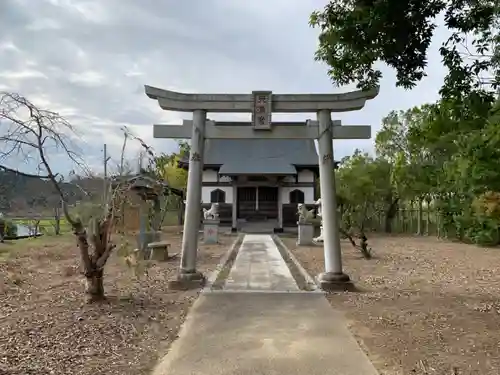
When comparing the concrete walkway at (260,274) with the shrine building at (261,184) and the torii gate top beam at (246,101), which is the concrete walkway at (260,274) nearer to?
the torii gate top beam at (246,101)

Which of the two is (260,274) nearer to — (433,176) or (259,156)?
(433,176)

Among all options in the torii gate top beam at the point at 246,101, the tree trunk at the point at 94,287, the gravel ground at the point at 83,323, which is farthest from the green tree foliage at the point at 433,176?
the tree trunk at the point at 94,287

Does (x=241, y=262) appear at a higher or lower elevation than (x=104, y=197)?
lower

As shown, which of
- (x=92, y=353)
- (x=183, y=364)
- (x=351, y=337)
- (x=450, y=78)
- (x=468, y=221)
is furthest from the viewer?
(x=468, y=221)

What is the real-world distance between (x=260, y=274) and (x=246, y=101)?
11.3ft

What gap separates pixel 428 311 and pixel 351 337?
182 centimetres

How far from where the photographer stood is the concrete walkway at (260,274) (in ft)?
26.4

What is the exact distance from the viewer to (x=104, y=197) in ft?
22.1

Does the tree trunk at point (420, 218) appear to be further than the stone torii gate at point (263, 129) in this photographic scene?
Yes

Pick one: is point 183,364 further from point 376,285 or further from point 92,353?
point 376,285

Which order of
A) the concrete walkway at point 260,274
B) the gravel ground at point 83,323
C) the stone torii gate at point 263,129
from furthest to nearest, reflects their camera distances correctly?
the stone torii gate at point 263,129, the concrete walkway at point 260,274, the gravel ground at point 83,323

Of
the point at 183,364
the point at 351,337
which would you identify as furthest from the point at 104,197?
the point at 351,337

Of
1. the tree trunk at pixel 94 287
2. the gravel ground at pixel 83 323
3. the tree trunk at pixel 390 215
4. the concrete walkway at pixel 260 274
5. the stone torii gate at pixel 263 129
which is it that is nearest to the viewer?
the gravel ground at pixel 83 323

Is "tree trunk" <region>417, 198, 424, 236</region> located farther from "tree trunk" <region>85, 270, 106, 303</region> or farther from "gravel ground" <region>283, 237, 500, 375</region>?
"tree trunk" <region>85, 270, 106, 303</region>
